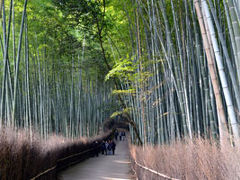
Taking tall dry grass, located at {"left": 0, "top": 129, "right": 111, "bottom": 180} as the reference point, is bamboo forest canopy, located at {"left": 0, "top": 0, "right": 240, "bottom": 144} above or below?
above

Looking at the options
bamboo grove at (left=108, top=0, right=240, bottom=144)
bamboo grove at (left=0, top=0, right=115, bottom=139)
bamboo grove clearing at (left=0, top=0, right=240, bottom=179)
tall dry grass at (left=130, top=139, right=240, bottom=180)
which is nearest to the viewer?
tall dry grass at (left=130, top=139, right=240, bottom=180)

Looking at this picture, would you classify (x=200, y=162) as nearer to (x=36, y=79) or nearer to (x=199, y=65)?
(x=199, y=65)

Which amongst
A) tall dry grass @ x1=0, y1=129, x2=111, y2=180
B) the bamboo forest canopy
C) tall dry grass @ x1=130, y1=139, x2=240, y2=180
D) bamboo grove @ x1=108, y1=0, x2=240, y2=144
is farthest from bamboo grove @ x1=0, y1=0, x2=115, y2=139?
tall dry grass @ x1=130, y1=139, x2=240, y2=180

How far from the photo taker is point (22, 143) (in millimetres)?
3744

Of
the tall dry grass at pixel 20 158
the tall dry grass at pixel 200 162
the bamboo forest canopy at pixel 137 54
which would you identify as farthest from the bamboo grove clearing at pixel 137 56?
the tall dry grass at pixel 200 162

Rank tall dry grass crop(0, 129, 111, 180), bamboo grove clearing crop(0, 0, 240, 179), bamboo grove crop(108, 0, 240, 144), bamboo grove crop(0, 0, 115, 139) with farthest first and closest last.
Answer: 1. bamboo grove crop(0, 0, 115, 139)
2. bamboo grove clearing crop(0, 0, 240, 179)
3. tall dry grass crop(0, 129, 111, 180)
4. bamboo grove crop(108, 0, 240, 144)

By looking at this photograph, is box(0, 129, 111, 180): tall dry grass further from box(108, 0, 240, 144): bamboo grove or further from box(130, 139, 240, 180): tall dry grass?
box(108, 0, 240, 144): bamboo grove

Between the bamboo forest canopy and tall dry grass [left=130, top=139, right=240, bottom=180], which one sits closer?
tall dry grass [left=130, top=139, right=240, bottom=180]

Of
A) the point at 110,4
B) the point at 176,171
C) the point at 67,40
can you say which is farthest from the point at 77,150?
the point at 176,171

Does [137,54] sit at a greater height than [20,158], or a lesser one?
greater

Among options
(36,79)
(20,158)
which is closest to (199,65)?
(20,158)

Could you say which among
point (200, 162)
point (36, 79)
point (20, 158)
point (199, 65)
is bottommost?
point (200, 162)

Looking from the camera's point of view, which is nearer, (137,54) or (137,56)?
(137,54)

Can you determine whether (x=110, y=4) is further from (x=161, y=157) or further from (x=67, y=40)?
(x=161, y=157)
